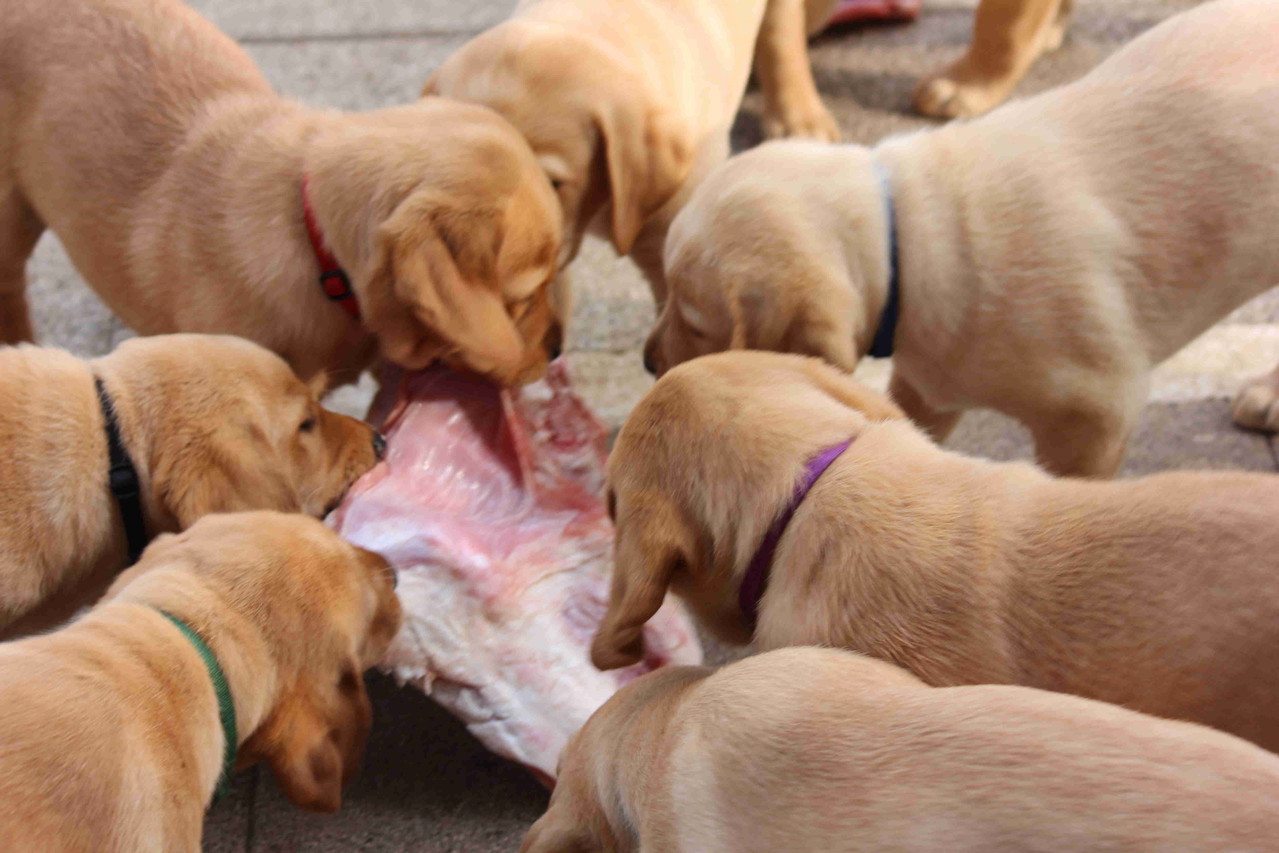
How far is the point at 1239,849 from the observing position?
3.82 feet

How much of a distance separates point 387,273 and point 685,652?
107 centimetres

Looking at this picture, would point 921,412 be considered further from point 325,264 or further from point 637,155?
point 325,264

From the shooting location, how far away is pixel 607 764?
1.90 meters

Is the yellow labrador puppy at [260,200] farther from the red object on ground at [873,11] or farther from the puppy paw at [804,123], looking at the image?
the red object on ground at [873,11]

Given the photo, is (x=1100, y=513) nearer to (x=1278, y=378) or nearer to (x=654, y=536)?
(x=654, y=536)

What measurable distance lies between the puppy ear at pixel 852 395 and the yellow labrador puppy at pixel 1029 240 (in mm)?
272

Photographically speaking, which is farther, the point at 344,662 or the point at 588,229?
the point at 588,229

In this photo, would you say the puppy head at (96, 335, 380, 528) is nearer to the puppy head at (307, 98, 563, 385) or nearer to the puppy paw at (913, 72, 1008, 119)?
the puppy head at (307, 98, 563, 385)

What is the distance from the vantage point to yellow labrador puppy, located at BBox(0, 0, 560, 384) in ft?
8.17

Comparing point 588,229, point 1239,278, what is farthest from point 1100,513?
point 588,229

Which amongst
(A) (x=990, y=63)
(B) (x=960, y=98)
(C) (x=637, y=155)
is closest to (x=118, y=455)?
(C) (x=637, y=155)

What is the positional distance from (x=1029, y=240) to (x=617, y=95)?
3.62 ft

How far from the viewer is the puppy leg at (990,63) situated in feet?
13.7

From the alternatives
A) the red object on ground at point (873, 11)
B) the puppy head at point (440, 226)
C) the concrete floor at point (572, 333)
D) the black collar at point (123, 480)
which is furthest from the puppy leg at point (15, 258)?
the red object on ground at point (873, 11)
